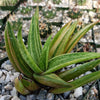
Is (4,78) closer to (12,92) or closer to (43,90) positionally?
(12,92)

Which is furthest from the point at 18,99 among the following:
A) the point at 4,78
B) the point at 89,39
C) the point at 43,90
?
the point at 89,39

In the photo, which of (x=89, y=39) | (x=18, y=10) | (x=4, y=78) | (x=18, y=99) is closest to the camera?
(x=18, y=99)

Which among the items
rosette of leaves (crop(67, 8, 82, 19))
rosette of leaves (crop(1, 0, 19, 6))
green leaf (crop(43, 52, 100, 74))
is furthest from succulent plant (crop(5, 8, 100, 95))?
rosette of leaves (crop(1, 0, 19, 6))

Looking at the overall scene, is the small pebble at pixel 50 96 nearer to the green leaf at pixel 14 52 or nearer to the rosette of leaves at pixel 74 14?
the green leaf at pixel 14 52

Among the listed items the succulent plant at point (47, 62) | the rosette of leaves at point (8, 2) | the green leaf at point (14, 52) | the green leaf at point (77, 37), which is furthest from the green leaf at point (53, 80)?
the rosette of leaves at point (8, 2)

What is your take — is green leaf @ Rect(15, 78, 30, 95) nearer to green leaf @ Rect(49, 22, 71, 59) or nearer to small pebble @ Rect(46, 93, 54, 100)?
small pebble @ Rect(46, 93, 54, 100)

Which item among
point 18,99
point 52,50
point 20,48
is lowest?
point 18,99
